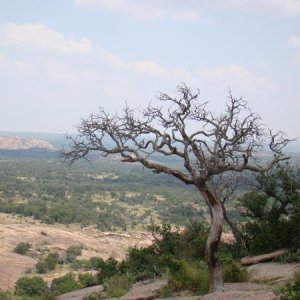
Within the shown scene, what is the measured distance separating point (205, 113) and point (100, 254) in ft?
116

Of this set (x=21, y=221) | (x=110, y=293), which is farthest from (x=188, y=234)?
(x=21, y=221)

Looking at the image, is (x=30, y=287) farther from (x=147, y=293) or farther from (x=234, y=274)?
(x=234, y=274)

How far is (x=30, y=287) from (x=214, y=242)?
22.6 metres

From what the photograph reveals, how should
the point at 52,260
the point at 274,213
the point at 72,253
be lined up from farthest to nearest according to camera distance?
the point at 72,253 < the point at 52,260 < the point at 274,213

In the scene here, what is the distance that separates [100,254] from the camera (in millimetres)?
43062

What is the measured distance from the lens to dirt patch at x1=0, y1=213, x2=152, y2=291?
35688 millimetres

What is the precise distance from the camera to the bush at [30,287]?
27.9 meters

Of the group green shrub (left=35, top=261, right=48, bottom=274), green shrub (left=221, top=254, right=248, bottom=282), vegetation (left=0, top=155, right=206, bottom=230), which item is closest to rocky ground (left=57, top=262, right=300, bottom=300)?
green shrub (left=221, top=254, right=248, bottom=282)

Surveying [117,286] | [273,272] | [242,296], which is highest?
[242,296]

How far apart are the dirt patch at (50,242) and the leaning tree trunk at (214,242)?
26.4 metres

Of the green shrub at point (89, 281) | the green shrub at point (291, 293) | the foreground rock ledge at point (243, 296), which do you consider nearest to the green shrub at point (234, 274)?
the foreground rock ledge at point (243, 296)

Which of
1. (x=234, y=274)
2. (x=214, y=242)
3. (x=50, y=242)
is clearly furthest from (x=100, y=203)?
(x=214, y=242)

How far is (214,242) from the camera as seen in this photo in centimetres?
905

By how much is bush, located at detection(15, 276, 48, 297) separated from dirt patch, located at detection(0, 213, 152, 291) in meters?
3.90
